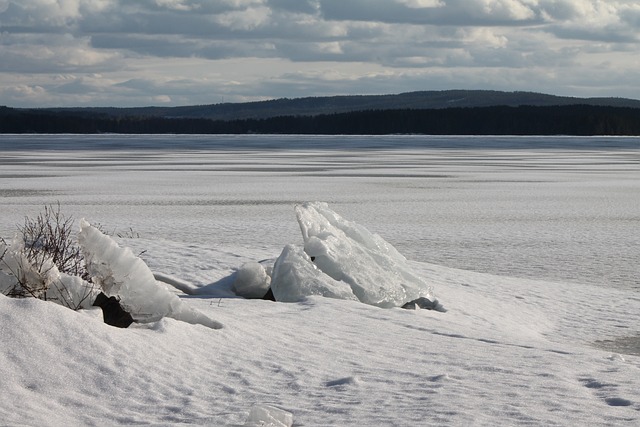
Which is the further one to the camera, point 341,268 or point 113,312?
point 341,268

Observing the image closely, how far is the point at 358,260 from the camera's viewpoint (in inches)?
425

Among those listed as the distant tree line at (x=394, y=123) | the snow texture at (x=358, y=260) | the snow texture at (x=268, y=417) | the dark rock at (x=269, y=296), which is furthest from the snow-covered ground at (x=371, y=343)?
the distant tree line at (x=394, y=123)

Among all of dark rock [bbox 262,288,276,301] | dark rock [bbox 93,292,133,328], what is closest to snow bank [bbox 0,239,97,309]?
dark rock [bbox 93,292,133,328]

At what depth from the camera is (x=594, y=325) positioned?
34.2 ft

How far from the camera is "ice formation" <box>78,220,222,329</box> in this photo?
7.89m

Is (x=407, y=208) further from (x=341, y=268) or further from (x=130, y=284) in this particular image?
(x=130, y=284)

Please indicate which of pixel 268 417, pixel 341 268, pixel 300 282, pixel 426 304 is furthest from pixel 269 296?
pixel 268 417

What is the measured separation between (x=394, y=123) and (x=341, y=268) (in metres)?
147

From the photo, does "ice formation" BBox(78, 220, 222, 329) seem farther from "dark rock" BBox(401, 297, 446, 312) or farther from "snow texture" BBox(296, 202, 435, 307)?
"dark rock" BBox(401, 297, 446, 312)

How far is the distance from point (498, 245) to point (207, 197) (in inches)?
436

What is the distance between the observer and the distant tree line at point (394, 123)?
486ft

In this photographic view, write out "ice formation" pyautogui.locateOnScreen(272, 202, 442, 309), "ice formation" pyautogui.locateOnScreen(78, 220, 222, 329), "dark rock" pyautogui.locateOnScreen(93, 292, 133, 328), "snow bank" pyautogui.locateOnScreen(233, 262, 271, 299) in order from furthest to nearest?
"snow bank" pyautogui.locateOnScreen(233, 262, 271, 299) < "ice formation" pyautogui.locateOnScreen(272, 202, 442, 309) < "ice formation" pyautogui.locateOnScreen(78, 220, 222, 329) < "dark rock" pyautogui.locateOnScreen(93, 292, 133, 328)

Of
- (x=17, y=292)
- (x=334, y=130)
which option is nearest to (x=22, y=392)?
(x=17, y=292)

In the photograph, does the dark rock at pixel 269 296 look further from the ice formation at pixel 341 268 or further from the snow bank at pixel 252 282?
the ice formation at pixel 341 268
